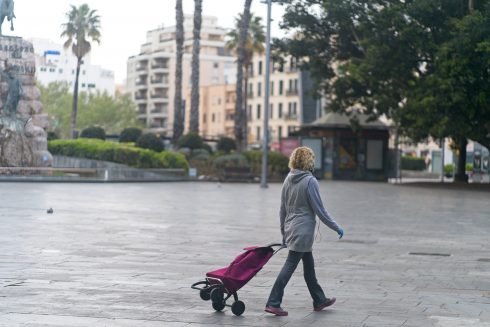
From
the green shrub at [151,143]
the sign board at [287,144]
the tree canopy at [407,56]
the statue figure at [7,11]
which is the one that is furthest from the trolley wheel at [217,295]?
the sign board at [287,144]

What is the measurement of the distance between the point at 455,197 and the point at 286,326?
29.7m

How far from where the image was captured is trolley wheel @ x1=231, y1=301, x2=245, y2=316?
28.9ft

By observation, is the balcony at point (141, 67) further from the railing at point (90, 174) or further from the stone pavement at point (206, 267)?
the stone pavement at point (206, 267)

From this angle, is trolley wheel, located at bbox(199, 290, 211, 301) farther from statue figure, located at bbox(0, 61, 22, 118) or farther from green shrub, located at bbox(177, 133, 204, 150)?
green shrub, located at bbox(177, 133, 204, 150)

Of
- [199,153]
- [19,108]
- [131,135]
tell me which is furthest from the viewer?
[131,135]

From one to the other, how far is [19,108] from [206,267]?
32.3 m

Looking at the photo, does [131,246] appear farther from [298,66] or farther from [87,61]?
[87,61]

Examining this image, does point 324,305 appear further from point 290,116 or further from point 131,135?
point 290,116

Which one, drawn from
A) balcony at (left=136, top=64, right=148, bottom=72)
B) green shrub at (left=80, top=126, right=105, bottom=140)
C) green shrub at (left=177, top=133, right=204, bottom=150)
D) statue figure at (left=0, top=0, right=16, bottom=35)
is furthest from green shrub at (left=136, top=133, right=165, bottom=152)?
balcony at (left=136, top=64, right=148, bottom=72)

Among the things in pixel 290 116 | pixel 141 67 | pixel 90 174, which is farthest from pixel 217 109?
pixel 90 174

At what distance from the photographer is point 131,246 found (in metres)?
15.2

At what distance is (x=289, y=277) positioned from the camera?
9070mm

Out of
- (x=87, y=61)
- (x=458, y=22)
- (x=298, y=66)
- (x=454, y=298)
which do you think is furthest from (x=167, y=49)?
(x=454, y=298)

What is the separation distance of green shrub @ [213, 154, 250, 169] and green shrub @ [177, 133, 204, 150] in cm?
205
